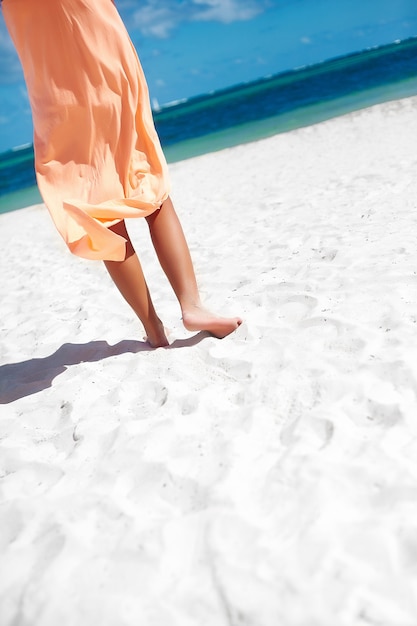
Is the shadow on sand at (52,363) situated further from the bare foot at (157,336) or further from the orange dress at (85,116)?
the orange dress at (85,116)

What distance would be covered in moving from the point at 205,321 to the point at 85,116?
0.81 m

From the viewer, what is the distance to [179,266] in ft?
6.57

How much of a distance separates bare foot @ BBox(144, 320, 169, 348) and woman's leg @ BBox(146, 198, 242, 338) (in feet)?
0.55

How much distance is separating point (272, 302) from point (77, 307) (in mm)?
1198

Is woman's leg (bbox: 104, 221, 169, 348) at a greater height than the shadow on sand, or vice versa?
woman's leg (bbox: 104, 221, 169, 348)

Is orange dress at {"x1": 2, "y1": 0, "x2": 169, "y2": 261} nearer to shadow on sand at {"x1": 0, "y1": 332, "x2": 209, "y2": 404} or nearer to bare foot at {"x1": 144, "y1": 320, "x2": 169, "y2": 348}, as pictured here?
bare foot at {"x1": 144, "y1": 320, "x2": 169, "y2": 348}

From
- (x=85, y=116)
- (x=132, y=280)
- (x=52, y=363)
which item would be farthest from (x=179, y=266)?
(x=52, y=363)

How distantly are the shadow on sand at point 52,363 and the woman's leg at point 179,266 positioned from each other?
0.14m

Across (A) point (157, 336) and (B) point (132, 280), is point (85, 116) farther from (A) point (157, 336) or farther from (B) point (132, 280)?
(A) point (157, 336)

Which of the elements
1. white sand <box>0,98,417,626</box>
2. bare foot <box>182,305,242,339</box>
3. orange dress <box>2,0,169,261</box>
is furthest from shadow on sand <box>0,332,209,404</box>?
orange dress <box>2,0,169,261</box>

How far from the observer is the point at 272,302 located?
229cm

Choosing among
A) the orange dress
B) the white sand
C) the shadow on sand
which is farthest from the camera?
the shadow on sand

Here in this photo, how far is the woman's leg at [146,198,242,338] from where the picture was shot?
1977 millimetres

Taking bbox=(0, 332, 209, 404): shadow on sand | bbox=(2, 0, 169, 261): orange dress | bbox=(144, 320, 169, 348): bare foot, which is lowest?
bbox=(0, 332, 209, 404): shadow on sand
